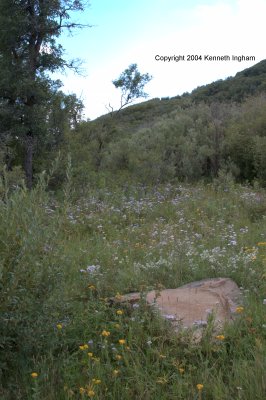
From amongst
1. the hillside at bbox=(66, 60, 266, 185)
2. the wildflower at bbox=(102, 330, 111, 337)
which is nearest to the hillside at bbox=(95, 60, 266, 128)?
the hillside at bbox=(66, 60, 266, 185)

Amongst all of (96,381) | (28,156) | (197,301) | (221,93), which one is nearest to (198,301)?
(197,301)

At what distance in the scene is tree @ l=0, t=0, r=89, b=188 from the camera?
409 inches

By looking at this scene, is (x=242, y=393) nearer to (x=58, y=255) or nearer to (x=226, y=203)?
(x=58, y=255)

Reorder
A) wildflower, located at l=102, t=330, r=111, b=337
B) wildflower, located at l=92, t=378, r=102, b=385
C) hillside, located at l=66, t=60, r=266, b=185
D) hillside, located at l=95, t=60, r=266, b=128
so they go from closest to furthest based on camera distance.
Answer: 1. wildflower, located at l=92, t=378, r=102, b=385
2. wildflower, located at l=102, t=330, r=111, b=337
3. hillside, located at l=66, t=60, r=266, b=185
4. hillside, located at l=95, t=60, r=266, b=128

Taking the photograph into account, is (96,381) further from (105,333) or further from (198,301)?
(198,301)

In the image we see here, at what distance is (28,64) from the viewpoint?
35.7 ft

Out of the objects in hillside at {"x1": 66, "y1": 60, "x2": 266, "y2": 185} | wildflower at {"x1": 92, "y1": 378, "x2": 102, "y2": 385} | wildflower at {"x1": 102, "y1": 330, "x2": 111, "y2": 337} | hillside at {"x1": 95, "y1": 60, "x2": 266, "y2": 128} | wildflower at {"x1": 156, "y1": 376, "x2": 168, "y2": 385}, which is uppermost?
hillside at {"x1": 95, "y1": 60, "x2": 266, "y2": 128}

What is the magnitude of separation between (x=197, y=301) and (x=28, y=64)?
28.6 ft

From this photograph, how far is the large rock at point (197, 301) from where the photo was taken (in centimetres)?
336

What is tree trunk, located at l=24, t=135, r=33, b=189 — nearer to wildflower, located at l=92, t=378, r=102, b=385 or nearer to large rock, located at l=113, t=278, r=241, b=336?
large rock, located at l=113, t=278, r=241, b=336

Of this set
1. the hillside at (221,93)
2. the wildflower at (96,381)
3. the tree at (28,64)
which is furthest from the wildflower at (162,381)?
the hillside at (221,93)

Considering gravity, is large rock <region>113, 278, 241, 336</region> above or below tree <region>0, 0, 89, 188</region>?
below

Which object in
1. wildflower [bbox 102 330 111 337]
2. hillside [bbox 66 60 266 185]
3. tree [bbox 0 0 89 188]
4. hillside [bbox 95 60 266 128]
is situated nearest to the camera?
wildflower [bbox 102 330 111 337]

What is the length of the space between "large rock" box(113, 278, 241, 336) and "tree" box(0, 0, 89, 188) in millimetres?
6987
